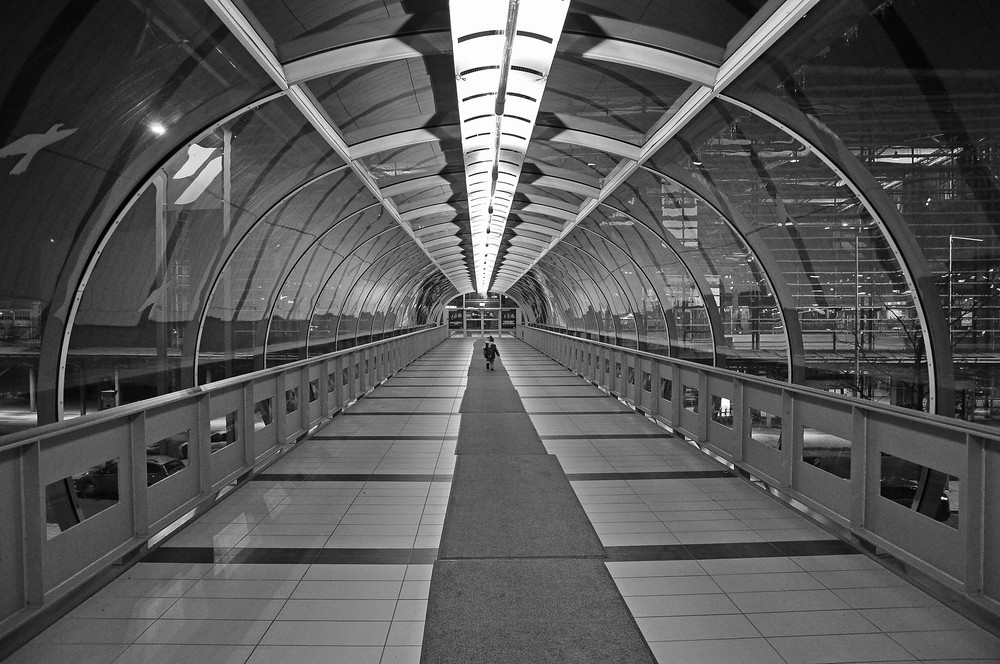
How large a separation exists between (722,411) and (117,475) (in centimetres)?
593

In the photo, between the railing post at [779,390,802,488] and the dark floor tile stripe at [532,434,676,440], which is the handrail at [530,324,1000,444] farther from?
the dark floor tile stripe at [532,434,676,440]

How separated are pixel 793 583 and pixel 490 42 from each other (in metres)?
3.80

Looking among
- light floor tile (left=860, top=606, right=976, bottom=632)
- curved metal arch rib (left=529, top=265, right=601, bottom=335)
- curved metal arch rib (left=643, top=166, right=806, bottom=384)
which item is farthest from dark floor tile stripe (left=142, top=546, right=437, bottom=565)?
curved metal arch rib (left=529, top=265, right=601, bottom=335)

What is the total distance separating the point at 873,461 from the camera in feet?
14.2

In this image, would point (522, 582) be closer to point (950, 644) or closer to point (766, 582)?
point (766, 582)

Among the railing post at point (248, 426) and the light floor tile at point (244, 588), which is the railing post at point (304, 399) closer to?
the railing post at point (248, 426)

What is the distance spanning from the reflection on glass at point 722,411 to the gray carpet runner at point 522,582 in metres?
2.07

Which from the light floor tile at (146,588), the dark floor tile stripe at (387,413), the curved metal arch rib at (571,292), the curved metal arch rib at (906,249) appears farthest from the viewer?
the curved metal arch rib at (571,292)

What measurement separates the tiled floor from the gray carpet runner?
0.42 feet

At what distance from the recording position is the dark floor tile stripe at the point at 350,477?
21.1ft

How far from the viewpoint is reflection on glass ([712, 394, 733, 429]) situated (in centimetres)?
740

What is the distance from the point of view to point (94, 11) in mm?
3355

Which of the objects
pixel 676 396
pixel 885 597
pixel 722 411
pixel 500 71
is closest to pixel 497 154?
pixel 500 71

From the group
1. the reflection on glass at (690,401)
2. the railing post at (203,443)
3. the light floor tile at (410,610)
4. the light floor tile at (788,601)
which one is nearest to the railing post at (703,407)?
the reflection on glass at (690,401)
